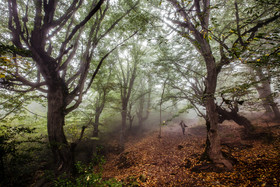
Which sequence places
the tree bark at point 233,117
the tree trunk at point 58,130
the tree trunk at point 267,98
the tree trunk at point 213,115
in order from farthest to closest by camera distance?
the tree bark at point 233,117, the tree trunk at point 267,98, the tree trunk at point 213,115, the tree trunk at point 58,130

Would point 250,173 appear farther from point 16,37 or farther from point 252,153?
point 16,37

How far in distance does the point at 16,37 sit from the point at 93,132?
32.5 ft

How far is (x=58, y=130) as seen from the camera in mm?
4816

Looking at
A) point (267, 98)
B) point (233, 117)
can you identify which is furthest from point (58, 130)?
point (233, 117)

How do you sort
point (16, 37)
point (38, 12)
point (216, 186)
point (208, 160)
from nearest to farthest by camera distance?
point (216, 186)
point (16, 37)
point (38, 12)
point (208, 160)

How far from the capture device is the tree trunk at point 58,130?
15.5 feet

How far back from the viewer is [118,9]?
21.3ft

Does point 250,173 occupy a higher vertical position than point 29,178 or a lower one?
higher

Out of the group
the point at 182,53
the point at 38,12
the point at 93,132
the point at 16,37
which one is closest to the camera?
the point at 16,37

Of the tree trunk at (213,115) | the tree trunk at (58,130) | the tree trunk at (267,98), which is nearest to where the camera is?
the tree trunk at (58,130)

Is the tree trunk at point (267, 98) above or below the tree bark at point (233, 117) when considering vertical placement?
above

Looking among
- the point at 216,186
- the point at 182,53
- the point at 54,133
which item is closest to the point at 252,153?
the point at 216,186

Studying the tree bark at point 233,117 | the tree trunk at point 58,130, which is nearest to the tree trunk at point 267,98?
the tree bark at point 233,117

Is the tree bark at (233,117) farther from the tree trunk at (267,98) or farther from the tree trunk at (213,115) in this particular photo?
the tree trunk at (213,115)
